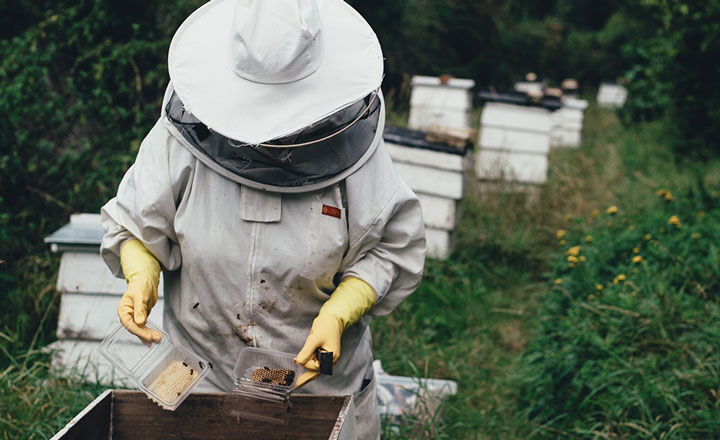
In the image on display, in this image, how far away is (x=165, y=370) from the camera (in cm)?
193

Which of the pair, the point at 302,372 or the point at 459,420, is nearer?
the point at 302,372

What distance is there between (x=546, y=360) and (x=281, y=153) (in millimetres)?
2333

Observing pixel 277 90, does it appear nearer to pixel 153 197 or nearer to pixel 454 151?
pixel 153 197

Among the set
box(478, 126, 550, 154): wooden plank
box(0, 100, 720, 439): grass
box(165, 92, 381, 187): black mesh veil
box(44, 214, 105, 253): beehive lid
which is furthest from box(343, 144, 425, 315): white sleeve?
box(478, 126, 550, 154): wooden plank

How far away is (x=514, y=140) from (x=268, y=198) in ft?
16.6

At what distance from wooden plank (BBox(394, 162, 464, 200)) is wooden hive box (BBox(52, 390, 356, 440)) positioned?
11.0 feet

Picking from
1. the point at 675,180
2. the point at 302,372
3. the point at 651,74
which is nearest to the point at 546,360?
the point at 302,372

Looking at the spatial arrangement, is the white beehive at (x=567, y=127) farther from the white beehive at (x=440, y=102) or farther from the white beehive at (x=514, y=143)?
the white beehive at (x=514, y=143)

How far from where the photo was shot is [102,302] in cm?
320

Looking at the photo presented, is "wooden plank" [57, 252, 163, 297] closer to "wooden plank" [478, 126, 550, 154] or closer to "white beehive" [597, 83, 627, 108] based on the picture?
"wooden plank" [478, 126, 550, 154]

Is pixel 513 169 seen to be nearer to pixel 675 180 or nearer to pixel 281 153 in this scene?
pixel 675 180

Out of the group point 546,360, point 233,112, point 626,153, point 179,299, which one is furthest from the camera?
point 626,153

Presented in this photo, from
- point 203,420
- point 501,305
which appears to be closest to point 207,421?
point 203,420

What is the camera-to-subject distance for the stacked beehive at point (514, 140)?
21.4 ft
